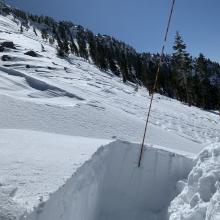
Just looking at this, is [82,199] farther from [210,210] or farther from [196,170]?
[196,170]

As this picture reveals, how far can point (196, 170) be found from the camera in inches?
255

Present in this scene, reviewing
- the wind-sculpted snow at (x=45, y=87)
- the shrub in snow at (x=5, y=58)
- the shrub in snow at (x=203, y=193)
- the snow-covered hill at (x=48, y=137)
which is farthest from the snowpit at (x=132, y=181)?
the shrub in snow at (x=5, y=58)

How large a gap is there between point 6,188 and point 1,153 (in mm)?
1373

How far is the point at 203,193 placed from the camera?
5734 millimetres

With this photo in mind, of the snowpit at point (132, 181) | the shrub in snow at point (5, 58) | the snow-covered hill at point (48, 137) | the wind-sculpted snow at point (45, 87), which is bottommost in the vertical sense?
the snowpit at point (132, 181)

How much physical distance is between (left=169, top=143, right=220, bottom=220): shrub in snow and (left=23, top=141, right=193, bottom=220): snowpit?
940 mm

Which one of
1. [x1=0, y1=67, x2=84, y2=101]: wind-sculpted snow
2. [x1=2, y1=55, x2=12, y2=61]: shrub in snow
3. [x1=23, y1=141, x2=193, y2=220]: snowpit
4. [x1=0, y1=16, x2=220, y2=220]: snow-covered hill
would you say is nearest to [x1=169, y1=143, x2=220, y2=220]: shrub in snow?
[x1=23, y1=141, x2=193, y2=220]: snowpit

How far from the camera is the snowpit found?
22.7ft

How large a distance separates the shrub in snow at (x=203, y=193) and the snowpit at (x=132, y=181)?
0.94 m

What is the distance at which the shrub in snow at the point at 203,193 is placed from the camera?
5096 millimetres

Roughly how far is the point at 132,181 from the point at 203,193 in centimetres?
239

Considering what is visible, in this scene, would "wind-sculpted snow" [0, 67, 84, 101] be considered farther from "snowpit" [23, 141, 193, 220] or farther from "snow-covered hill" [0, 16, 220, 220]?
"snowpit" [23, 141, 193, 220]

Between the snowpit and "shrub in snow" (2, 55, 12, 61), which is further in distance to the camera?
"shrub in snow" (2, 55, 12, 61)

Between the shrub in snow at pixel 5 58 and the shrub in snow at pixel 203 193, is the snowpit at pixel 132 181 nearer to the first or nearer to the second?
the shrub in snow at pixel 203 193
